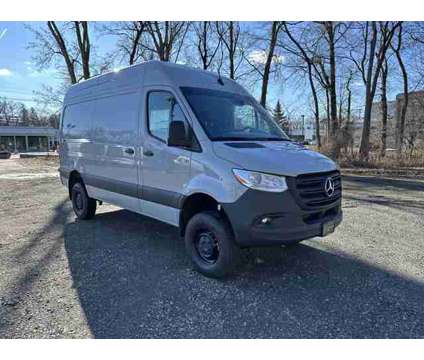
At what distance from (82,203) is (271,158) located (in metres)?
4.67

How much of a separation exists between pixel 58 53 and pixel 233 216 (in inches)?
1036

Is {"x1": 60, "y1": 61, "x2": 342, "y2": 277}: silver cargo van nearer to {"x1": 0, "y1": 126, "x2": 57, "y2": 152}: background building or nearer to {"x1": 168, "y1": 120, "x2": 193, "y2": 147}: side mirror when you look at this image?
{"x1": 168, "y1": 120, "x2": 193, "y2": 147}: side mirror

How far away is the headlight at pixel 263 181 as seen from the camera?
3.40 m

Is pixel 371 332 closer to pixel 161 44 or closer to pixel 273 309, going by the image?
pixel 273 309

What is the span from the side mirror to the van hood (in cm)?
39

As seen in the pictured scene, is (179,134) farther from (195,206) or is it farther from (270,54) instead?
(270,54)

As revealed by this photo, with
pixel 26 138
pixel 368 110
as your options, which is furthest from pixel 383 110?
pixel 26 138

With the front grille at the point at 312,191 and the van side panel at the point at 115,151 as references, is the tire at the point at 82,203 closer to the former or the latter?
the van side panel at the point at 115,151

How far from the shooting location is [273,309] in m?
3.19

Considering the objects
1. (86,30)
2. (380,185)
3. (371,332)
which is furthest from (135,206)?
(86,30)

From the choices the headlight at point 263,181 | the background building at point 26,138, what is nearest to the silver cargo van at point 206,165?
the headlight at point 263,181

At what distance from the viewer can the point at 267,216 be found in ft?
11.3

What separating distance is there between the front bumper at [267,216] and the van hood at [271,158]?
10.2 inches

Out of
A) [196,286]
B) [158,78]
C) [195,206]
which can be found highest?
[158,78]
